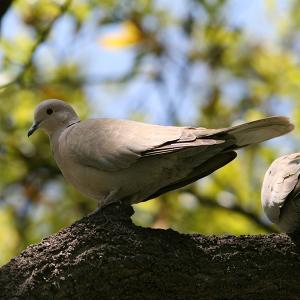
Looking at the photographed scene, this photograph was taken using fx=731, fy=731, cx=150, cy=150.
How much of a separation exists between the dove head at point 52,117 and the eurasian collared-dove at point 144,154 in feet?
1.68

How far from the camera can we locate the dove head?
530cm

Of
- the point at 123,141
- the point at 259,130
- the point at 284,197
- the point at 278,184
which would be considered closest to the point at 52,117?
the point at 123,141

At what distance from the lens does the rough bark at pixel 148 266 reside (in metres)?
3.81

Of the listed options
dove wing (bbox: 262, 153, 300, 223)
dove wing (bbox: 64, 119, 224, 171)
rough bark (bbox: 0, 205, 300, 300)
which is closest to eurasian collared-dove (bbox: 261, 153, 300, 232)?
dove wing (bbox: 262, 153, 300, 223)

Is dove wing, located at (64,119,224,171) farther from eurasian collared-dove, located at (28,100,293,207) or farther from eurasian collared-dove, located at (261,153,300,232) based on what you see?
eurasian collared-dove, located at (261,153,300,232)

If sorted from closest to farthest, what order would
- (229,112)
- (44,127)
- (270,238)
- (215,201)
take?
(270,238)
(44,127)
(215,201)
(229,112)

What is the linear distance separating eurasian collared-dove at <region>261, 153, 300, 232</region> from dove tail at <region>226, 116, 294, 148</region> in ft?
0.77

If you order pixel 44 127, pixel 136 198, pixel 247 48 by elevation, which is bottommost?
pixel 136 198

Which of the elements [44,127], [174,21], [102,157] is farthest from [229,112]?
[102,157]

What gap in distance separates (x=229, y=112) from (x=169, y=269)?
4.84 meters

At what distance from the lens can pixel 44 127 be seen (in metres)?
5.30

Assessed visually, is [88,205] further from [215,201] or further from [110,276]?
[110,276]

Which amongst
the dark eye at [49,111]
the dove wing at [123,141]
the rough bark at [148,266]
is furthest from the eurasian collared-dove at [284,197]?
the dark eye at [49,111]

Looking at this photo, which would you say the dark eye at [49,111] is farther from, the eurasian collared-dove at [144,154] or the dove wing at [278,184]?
the dove wing at [278,184]
